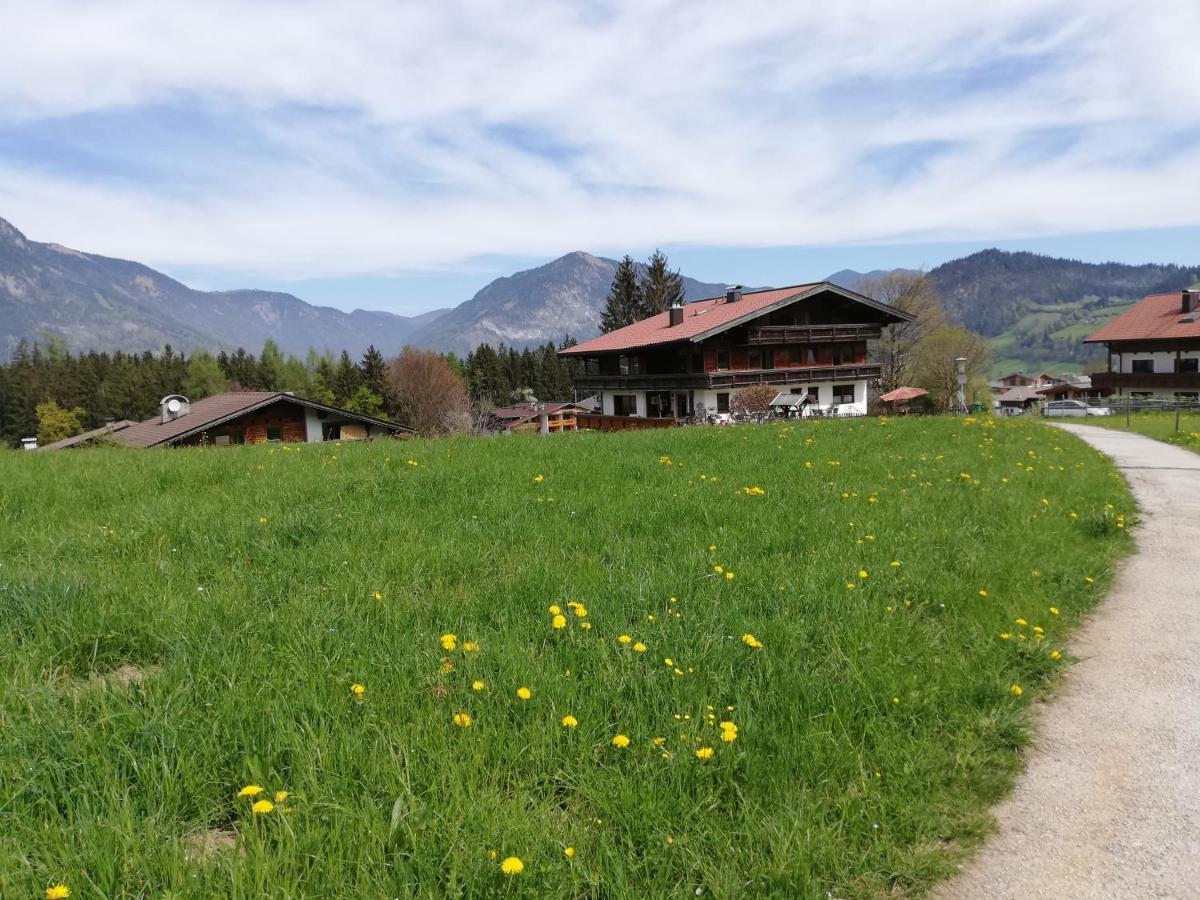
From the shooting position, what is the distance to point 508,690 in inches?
138

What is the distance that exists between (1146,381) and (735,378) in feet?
127

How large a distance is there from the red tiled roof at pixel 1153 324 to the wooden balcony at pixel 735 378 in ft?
78.0

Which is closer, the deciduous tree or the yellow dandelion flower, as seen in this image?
the yellow dandelion flower

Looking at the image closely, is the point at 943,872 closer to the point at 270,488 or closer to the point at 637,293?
the point at 270,488

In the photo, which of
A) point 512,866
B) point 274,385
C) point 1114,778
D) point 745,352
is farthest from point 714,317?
point 274,385

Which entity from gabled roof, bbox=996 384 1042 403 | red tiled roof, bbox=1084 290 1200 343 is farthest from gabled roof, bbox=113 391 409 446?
gabled roof, bbox=996 384 1042 403

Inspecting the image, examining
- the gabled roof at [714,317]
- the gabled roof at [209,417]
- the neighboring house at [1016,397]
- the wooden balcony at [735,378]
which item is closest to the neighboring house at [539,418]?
the wooden balcony at [735,378]

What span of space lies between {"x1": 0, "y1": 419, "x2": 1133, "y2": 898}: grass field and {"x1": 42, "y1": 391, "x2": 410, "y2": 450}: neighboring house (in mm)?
34094

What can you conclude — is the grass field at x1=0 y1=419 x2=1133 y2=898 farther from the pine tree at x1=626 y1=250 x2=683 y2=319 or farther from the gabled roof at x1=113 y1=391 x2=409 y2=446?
the pine tree at x1=626 y1=250 x2=683 y2=319

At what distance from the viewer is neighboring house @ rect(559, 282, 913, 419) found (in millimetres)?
44250

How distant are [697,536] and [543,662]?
2834mm

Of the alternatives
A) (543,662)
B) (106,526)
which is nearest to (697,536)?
(543,662)

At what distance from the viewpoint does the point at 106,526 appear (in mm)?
6020

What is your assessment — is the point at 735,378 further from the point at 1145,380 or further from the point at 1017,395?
the point at 1017,395
